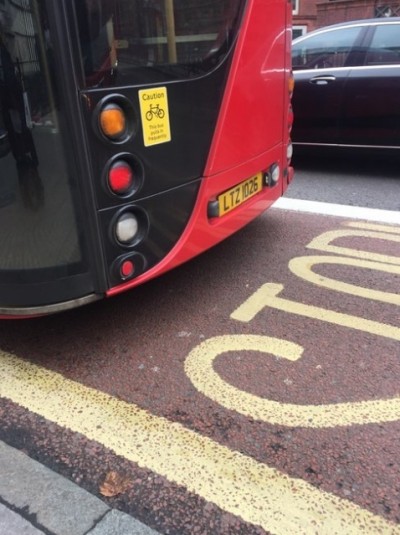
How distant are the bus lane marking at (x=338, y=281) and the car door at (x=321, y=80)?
2.47 meters

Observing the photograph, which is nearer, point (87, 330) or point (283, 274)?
point (87, 330)

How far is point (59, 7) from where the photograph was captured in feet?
6.25

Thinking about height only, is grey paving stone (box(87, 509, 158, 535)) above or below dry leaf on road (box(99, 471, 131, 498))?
above

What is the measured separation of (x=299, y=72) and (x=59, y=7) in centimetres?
435

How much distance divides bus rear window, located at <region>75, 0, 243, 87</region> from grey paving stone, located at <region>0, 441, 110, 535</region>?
1536 millimetres

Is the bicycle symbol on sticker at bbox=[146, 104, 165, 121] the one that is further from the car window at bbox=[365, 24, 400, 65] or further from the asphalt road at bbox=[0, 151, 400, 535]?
the car window at bbox=[365, 24, 400, 65]

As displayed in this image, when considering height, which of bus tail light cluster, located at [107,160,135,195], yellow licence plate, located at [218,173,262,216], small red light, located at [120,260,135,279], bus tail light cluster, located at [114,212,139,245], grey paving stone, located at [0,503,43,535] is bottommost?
grey paving stone, located at [0,503,43,535]

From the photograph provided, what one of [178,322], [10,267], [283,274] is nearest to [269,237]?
[283,274]

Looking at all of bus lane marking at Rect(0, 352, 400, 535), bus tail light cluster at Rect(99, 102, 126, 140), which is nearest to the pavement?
bus lane marking at Rect(0, 352, 400, 535)

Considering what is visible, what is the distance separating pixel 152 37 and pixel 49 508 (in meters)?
2.00

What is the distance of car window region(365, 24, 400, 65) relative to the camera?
5.18 meters

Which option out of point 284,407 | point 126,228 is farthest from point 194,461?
point 126,228

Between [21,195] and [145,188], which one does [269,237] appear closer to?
[145,188]

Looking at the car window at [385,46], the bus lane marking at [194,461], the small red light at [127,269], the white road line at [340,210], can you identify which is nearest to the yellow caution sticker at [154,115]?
the small red light at [127,269]
